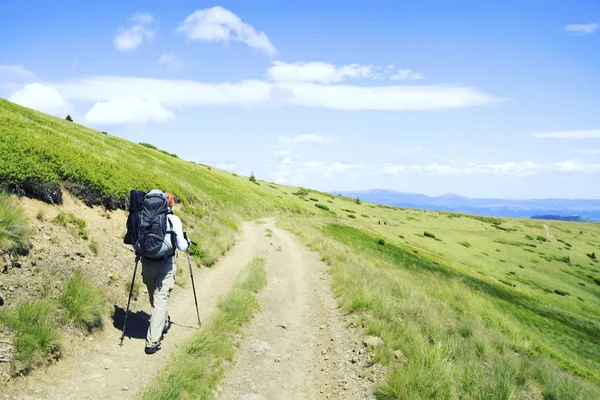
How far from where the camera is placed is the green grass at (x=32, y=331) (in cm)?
699

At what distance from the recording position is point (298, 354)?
11336mm

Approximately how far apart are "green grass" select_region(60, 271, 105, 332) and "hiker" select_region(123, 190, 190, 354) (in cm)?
147

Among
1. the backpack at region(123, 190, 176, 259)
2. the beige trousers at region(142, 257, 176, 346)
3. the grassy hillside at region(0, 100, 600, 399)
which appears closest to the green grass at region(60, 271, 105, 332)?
the beige trousers at region(142, 257, 176, 346)

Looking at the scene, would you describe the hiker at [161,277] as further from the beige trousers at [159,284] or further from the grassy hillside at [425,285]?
the grassy hillside at [425,285]

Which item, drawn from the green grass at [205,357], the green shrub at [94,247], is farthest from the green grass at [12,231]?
the green grass at [205,357]

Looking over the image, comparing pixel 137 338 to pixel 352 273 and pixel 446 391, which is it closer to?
pixel 446 391

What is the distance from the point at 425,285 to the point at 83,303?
96.2 ft

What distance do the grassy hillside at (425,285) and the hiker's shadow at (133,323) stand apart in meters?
6.27

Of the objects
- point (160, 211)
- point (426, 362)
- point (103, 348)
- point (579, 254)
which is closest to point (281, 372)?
point (426, 362)

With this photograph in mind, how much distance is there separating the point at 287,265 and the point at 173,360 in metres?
15.5

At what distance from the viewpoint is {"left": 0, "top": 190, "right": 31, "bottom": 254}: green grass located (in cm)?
950

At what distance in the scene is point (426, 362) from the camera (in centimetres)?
961

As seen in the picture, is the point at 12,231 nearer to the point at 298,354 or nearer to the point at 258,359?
the point at 258,359

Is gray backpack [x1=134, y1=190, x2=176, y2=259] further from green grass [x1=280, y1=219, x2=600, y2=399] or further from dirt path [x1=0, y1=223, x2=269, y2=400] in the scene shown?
green grass [x1=280, y1=219, x2=600, y2=399]
